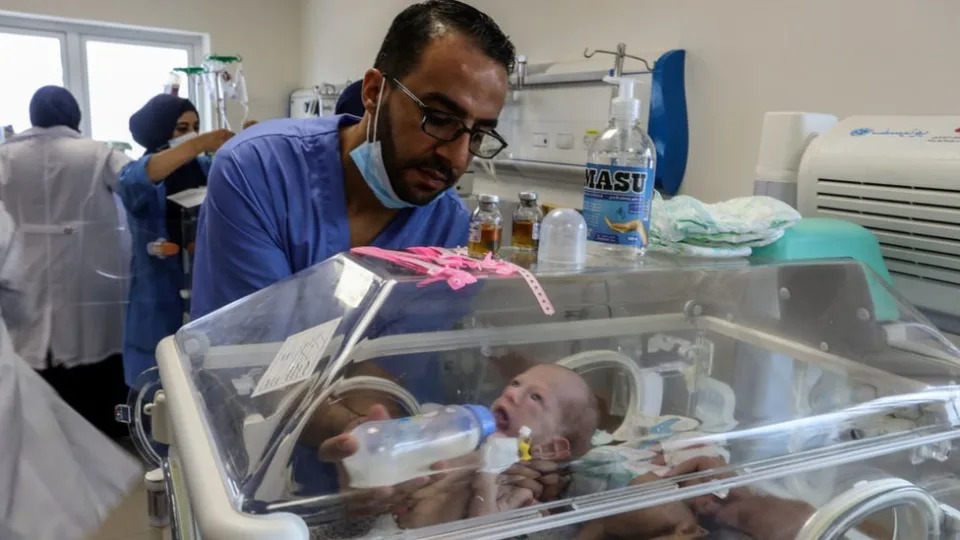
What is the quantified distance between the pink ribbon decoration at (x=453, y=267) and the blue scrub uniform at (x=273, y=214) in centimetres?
33

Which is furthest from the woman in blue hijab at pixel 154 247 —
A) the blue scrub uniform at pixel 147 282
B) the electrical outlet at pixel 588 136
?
the electrical outlet at pixel 588 136

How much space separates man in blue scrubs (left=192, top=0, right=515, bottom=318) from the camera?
3.60 ft

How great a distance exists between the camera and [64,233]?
2967 millimetres

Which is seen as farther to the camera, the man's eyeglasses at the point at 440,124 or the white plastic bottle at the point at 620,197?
the man's eyeglasses at the point at 440,124

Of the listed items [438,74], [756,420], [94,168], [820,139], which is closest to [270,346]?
[438,74]

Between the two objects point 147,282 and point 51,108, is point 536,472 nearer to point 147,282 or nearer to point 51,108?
point 147,282

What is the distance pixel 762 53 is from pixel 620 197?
38.7 inches

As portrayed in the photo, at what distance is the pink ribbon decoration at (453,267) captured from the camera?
0.84m

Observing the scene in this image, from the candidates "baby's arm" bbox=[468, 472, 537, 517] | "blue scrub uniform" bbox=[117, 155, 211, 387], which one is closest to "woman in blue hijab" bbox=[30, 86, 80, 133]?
"blue scrub uniform" bbox=[117, 155, 211, 387]

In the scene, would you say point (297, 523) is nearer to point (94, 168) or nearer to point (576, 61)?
point (576, 61)

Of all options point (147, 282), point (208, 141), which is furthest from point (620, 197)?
point (147, 282)

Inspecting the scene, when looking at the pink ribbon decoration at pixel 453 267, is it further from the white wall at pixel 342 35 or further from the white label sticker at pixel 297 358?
the white wall at pixel 342 35

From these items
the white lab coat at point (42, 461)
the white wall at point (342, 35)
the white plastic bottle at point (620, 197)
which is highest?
the white wall at point (342, 35)

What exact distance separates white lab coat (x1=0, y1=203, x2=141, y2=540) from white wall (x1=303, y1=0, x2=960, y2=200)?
2073 millimetres
